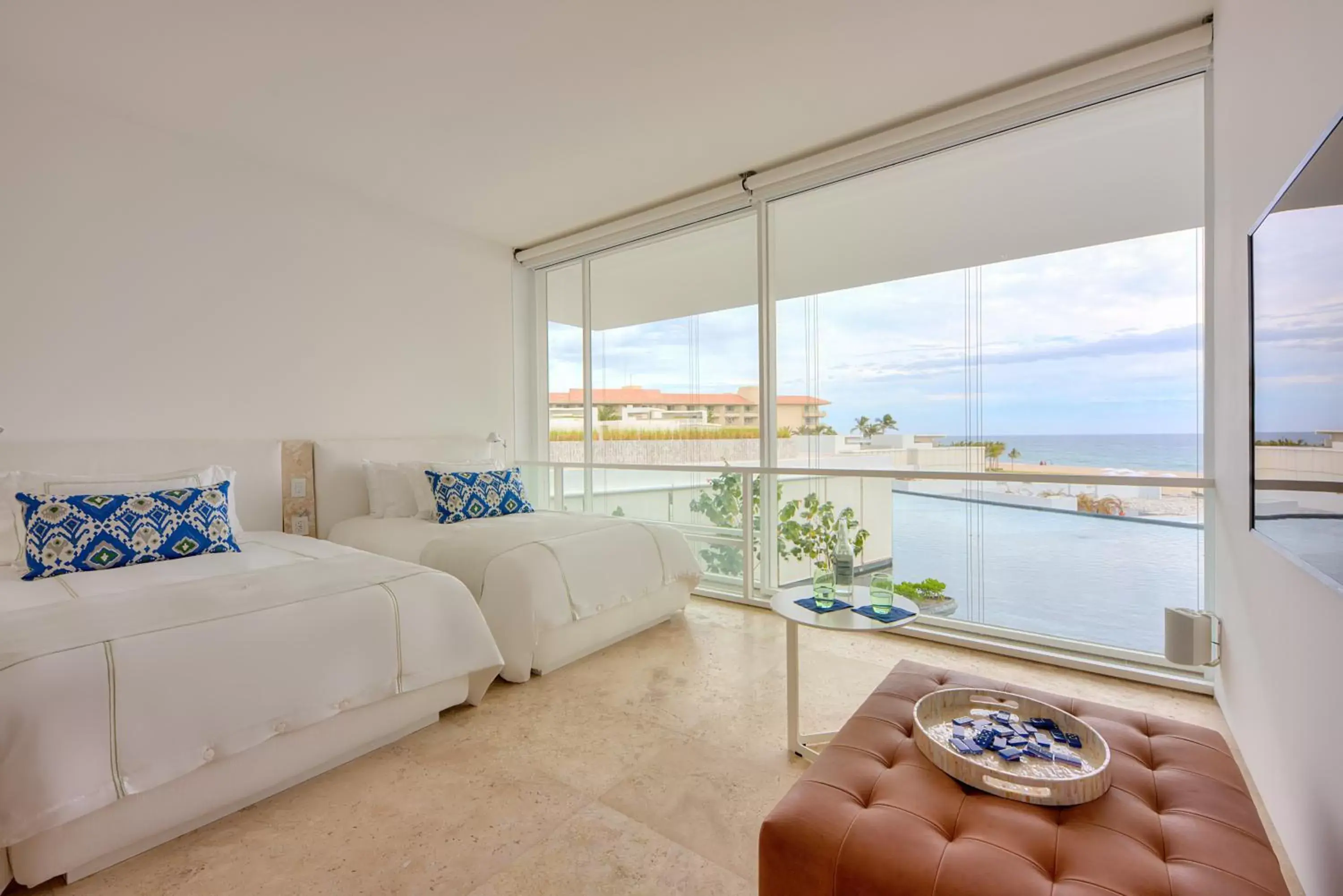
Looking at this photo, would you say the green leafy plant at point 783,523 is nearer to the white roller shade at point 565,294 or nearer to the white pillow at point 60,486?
the white roller shade at point 565,294

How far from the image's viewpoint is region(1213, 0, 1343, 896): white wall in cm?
121

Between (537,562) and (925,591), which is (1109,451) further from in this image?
(537,562)

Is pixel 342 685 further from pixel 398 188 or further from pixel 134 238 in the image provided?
pixel 398 188

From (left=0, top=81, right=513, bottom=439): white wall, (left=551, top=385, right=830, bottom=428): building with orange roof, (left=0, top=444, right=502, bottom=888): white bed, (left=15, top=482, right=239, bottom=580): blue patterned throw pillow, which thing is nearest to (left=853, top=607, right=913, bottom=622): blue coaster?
(left=0, top=444, right=502, bottom=888): white bed

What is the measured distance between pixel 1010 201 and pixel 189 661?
3591 millimetres

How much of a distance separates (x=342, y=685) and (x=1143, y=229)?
344 centimetres

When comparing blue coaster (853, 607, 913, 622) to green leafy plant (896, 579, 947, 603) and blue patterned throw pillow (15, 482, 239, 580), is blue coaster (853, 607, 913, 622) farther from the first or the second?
blue patterned throw pillow (15, 482, 239, 580)

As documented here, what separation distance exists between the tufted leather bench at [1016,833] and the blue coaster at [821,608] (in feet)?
1.97

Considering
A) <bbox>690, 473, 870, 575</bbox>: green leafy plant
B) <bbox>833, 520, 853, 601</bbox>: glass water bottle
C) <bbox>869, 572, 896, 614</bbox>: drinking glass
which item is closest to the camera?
<bbox>869, 572, 896, 614</bbox>: drinking glass

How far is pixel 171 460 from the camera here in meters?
3.01

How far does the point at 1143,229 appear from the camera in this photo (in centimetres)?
257

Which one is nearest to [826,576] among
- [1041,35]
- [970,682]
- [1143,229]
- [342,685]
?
[970,682]

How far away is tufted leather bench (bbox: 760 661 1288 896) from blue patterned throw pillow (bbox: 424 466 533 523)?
2592 millimetres

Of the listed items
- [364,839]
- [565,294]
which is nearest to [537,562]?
[364,839]
